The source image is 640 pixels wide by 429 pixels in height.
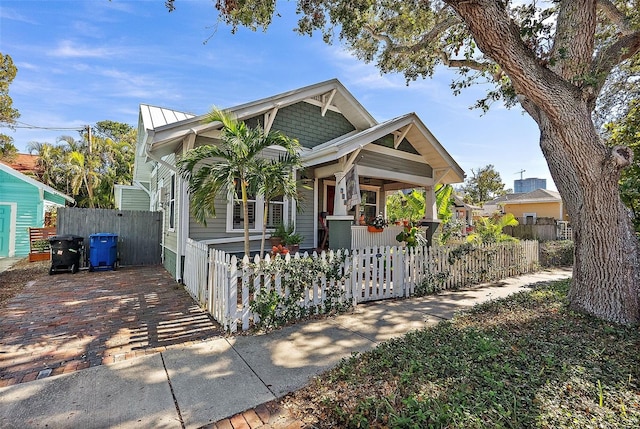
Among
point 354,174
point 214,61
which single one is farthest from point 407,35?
point 214,61

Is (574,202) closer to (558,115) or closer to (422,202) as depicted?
(558,115)

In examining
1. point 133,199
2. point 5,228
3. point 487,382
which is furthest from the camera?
point 133,199

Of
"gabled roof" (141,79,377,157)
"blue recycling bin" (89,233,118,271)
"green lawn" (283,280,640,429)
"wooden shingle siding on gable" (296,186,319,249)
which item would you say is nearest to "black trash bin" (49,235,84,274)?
"blue recycling bin" (89,233,118,271)

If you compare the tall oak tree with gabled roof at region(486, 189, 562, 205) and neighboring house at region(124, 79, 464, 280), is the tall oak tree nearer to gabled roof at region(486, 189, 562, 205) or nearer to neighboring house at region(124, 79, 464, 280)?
neighboring house at region(124, 79, 464, 280)

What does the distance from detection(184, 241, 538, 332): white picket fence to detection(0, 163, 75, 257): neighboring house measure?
11609mm

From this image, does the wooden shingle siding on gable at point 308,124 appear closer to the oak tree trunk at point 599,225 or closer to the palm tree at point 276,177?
the palm tree at point 276,177

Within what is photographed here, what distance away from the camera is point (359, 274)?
6199mm

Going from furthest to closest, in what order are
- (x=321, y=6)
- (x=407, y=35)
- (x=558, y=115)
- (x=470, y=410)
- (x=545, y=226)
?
(x=545, y=226)
(x=407, y=35)
(x=321, y=6)
(x=558, y=115)
(x=470, y=410)

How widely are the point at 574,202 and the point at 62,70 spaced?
1795 centimetres

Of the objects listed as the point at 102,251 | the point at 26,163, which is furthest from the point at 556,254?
the point at 26,163

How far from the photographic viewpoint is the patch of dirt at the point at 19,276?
23.3 ft

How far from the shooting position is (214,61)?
10.4 metres

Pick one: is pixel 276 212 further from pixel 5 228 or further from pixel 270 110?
pixel 5 228

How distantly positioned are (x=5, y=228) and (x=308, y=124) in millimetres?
14102
